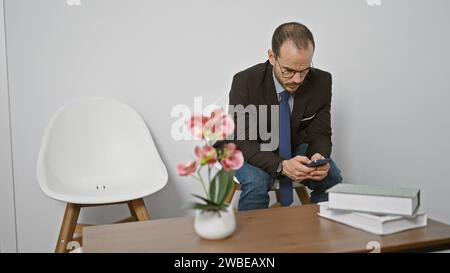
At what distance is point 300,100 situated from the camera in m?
1.71

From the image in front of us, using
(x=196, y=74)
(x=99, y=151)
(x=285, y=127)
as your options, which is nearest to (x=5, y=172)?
(x=99, y=151)

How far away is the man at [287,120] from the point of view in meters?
1.53

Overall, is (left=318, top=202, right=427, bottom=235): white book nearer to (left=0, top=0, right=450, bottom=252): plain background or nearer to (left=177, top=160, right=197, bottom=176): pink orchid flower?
(left=177, top=160, right=197, bottom=176): pink orchid flower

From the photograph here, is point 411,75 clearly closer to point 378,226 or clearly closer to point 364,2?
point 364,2

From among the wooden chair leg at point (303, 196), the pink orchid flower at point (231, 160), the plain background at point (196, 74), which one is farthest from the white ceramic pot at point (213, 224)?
the plain background at point (196, 74)

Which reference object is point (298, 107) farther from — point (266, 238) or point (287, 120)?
point (266, 238)

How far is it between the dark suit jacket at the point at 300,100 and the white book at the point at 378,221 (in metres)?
0.56

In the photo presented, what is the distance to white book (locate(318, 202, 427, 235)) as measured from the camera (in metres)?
1.02

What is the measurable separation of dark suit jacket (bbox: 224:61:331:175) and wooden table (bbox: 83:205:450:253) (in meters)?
0.55

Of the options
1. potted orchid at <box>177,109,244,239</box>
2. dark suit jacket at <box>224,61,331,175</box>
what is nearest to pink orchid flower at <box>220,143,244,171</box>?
potted orchid at <box>177,109,244,239</box>

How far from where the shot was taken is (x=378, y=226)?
1.02 metres

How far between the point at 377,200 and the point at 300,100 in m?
0.73
